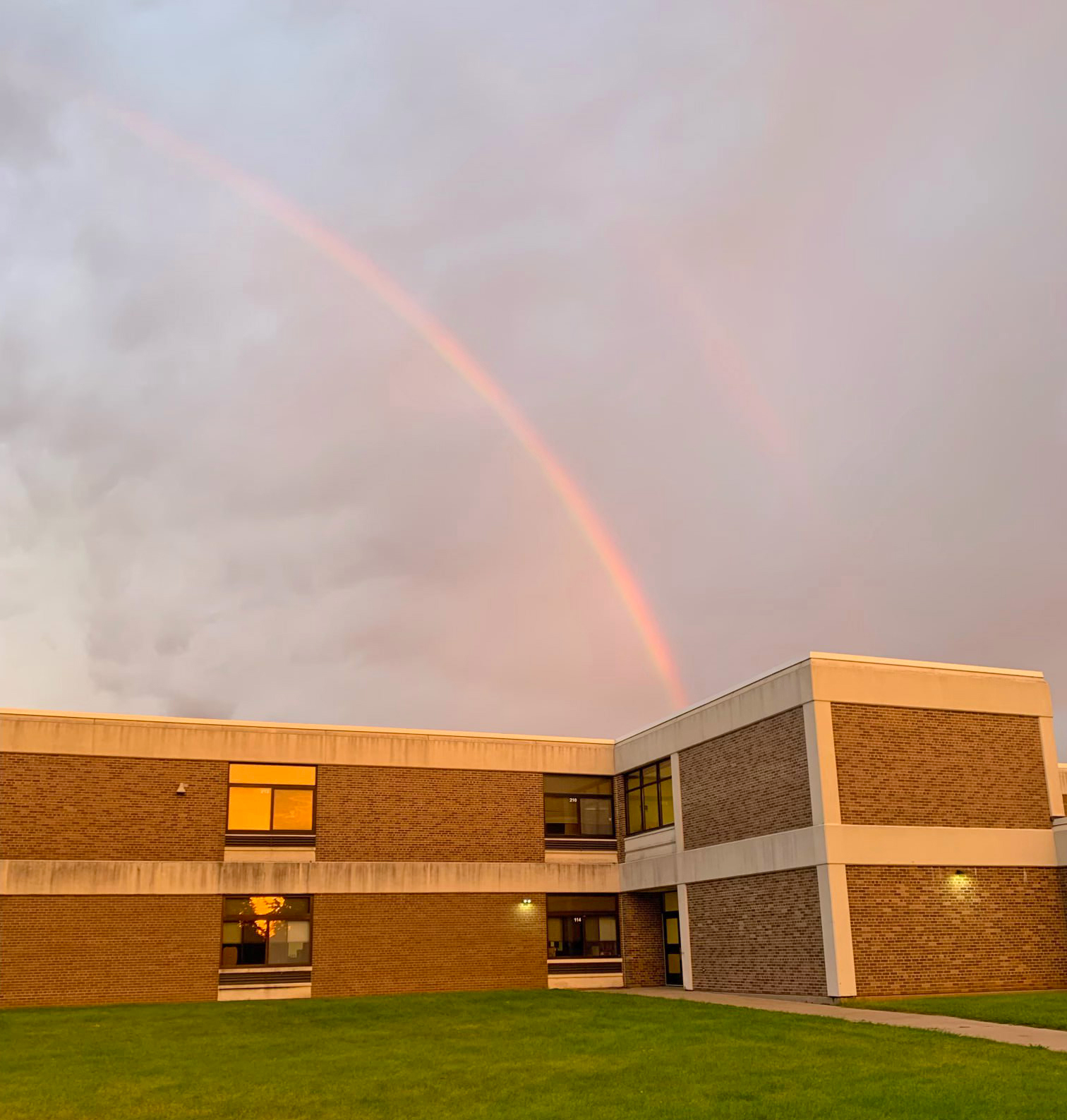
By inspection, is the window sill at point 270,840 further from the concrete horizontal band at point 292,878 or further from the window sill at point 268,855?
the concrete horizontal band at point 292,878

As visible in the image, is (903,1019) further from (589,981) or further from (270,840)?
(270,840)

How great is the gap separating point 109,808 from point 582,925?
1451 cm

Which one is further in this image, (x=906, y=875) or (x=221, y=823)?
(x=221, y=823)

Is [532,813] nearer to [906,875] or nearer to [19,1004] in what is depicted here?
[906,875]

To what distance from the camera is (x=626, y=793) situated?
3669 cm

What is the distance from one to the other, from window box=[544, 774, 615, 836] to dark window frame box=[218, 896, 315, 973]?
302 inches

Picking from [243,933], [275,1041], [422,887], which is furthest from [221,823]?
[275,1041]

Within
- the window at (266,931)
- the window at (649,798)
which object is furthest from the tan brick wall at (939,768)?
the window at (266,931)

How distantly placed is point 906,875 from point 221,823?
18.6 meters

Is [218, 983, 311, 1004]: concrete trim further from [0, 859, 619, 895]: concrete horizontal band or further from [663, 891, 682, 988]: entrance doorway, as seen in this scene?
[663, 891, 682, 988]: entrance doorway

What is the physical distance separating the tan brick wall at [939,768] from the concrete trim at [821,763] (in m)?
0.23

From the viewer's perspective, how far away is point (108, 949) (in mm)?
30688

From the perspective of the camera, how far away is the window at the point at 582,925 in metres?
35.0

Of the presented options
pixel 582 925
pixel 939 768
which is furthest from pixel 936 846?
pixel 582 925
